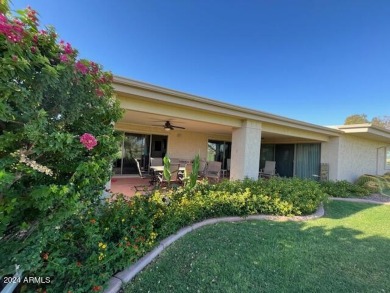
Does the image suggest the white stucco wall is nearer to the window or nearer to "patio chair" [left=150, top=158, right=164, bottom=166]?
the window

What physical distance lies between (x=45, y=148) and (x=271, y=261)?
11.8 ft

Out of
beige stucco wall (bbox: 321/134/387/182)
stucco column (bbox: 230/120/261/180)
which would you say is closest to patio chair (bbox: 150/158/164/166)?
stucco column (bbox: 230/120/261/180)

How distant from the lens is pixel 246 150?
8.36 meters

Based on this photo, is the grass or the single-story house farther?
the single-story house

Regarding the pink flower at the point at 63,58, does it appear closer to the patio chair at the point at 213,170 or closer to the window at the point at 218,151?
the patio chair at the point at 213,170

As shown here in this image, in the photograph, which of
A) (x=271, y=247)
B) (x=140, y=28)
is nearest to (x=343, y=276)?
(x=271, y=247)

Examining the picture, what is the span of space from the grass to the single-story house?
3.65 meters

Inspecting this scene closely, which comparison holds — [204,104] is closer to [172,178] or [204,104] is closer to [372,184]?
[172,178]

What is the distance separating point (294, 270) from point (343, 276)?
0.71 m

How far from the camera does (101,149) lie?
2.51 m

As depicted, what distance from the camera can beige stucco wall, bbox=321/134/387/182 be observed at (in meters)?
11.9

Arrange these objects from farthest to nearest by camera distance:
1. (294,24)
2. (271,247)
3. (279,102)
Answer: (279,102)
(294,24)
(271,247)

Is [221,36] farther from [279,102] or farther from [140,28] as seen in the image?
[279,102]

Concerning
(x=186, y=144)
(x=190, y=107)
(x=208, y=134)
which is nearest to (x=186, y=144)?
(x=186, y=144)
